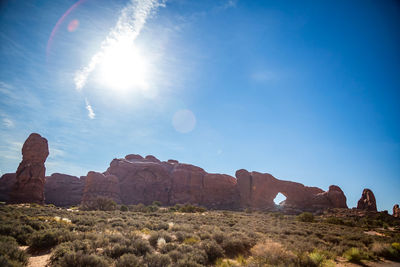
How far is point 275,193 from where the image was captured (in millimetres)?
54344

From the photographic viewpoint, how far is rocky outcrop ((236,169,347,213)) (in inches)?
1911

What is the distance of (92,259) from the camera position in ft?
17.1

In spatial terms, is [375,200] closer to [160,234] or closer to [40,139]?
[160,234]

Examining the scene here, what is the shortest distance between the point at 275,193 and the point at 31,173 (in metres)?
57.4

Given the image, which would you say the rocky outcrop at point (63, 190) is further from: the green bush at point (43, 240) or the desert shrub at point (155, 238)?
the desert shrub at point (155, 238)

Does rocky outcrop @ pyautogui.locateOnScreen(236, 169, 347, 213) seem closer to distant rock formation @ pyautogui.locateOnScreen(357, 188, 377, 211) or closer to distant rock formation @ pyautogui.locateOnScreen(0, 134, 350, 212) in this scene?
distant rock formation @ pyautogui.locateOnScreen(0, 134, 350, 212)

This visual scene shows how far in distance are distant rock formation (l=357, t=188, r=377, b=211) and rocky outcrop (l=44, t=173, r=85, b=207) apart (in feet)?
230

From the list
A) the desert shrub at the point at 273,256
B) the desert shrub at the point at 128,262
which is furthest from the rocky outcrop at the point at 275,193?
→ the desert shrub at the point at 128,262

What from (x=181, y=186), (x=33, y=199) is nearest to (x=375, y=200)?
(x=181, y=186)

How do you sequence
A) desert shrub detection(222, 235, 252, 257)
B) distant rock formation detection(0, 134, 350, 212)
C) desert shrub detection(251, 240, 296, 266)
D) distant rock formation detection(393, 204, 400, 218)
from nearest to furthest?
desert shrub detection(251, 240, 296, 266) < desert shrub detection(222, 235, 252, 257) < distant rock formation detection(393, 204, 400, 218) < distant rock formation detection(0, 134, 350, 212)

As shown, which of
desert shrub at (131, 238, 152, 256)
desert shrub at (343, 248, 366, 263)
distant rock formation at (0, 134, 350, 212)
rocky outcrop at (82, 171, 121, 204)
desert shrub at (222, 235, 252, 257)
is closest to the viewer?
desert shrub at (131, 238, 152, 256)

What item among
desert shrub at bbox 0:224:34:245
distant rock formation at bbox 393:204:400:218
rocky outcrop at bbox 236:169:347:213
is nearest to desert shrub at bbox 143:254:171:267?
desert shrub at bbox 0:224:34:245

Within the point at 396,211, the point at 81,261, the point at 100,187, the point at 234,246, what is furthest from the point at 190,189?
the point at 81,261

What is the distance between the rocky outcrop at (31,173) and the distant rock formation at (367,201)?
67695mm
